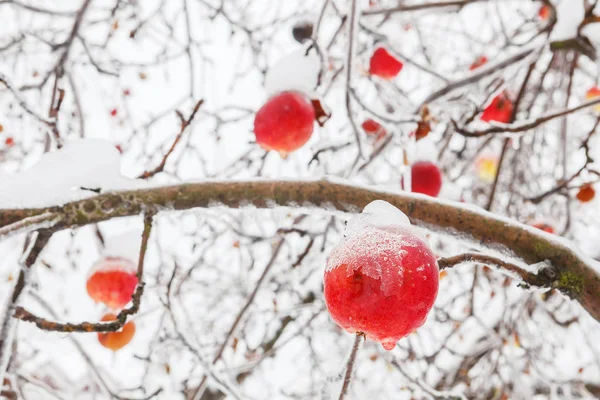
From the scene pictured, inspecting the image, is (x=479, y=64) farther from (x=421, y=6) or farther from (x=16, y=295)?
(x=16, y=295)

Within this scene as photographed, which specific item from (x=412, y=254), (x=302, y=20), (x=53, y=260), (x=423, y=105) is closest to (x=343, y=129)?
(x=302, y=20)

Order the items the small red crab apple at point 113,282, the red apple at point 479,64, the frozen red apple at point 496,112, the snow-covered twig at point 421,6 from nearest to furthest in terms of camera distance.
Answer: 1. the small red crab apple at point 113,282
2. the snow-covered twig at point 421,6
3. the frozen red apple at point 496,112
4. the red apple at point 479,64

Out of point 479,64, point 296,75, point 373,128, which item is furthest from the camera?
point 479,64

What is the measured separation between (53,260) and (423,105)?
4269mm

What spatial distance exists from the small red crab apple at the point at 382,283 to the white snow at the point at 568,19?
1.32m

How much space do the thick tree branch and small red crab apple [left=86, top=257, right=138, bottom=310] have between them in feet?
2.41

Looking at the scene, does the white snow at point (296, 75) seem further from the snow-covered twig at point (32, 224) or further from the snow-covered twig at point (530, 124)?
the snow-covered twig at point (32, 224)

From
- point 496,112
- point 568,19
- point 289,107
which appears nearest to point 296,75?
point 289,107

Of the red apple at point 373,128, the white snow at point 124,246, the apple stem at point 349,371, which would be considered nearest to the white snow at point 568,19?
the red apple at point 373,128

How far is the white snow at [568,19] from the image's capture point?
1.70 metres

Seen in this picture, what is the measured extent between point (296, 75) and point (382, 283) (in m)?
1.08

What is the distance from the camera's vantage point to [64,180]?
103 cm

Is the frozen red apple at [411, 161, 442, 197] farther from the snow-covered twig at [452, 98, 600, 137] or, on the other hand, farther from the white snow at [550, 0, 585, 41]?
the white snow at [550, 0, 585, 41]

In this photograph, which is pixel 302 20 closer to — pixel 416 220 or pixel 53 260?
pixel 416 220
